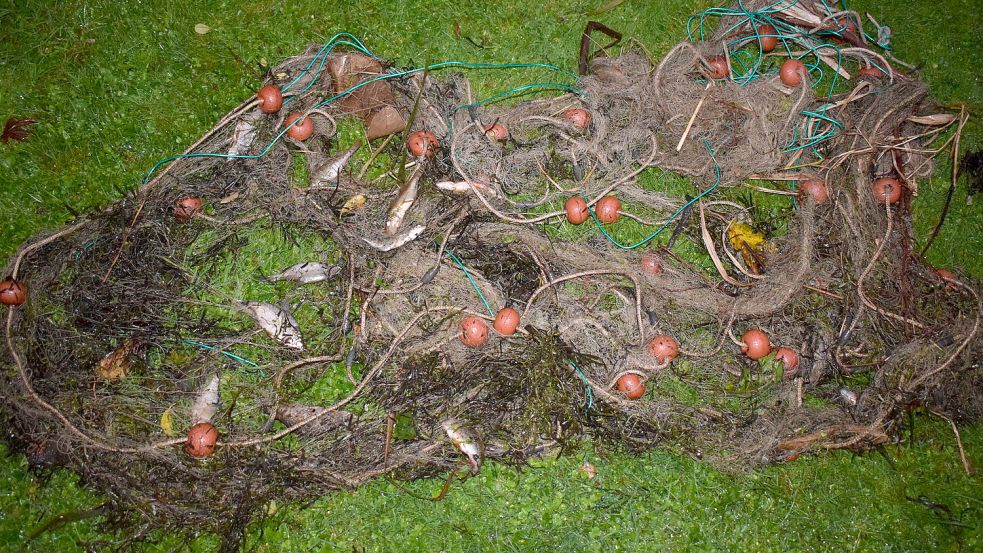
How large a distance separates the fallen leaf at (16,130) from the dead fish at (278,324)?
201 centimetres

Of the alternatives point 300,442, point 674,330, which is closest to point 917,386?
point 674,330

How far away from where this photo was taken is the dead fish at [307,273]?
3.88 meters

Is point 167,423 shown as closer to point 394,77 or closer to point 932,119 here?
point 394,77

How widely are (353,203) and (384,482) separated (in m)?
1.92

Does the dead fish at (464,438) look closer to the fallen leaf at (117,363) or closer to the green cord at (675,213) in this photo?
the green cord at (675,213)

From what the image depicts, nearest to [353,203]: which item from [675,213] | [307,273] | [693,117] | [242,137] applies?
[307,273]

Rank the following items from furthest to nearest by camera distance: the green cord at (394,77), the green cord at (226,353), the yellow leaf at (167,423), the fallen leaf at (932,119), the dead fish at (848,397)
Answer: the fallen leaf at (932,119), the dead fish at (848,397), the green cord at (394,77), the green cord at (226,353), the yellow leaf at (167,423)

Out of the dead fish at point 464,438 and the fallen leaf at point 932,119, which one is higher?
the fallen leaf at point 932,119

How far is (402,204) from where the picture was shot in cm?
383

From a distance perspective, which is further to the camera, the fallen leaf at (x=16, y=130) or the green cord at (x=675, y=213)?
the green cord at (x=675, y=213)

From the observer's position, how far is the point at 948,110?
468 cm

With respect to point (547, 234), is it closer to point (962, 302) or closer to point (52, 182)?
point (962, 302)

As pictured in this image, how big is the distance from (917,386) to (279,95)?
5034 mm

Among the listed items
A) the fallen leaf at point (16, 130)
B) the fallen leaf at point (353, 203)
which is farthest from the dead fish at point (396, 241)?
the fallen leaf at point (16, 130)
